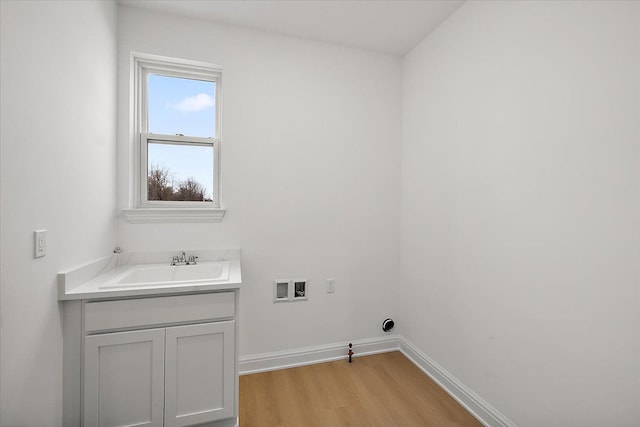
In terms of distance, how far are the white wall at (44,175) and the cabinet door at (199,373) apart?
1.68 ft

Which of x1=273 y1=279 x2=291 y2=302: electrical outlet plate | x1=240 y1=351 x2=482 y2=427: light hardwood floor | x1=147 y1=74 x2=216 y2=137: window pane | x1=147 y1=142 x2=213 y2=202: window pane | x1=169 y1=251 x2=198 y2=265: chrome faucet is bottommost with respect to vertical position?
x1=240 y1=351 x2=482 y2=427: light hardwood floor

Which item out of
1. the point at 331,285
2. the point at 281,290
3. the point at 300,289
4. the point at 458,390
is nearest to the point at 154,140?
the point at 281,290

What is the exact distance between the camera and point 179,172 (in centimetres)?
229

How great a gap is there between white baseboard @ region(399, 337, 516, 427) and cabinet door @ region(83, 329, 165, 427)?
73.2 inches

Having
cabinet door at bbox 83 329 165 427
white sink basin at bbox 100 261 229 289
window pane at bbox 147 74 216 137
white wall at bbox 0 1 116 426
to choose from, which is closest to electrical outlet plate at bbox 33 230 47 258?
white wall at bbox 0 1 116 426

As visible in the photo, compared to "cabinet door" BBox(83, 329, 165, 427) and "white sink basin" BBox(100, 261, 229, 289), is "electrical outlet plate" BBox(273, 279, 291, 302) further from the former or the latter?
"cabinet door" BBox(83, 329, 165, 427)

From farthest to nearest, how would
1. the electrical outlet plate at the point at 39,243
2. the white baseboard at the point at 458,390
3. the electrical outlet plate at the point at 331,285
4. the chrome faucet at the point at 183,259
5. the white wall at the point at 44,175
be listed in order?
the electrical outlet plate at the point at 331,285 → the chrome faucet at the point at 183,259 → the white baseboard at the point at 458,390 → the electrical outlet plate at the point at 39,243 → the white wall at the point at 44,175

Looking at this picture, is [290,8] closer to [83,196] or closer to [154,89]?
[154,89]

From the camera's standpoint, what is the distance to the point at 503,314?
66.8 inches

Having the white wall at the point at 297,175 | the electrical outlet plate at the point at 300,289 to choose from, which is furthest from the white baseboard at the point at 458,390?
the electrical outlet plate at the point at 300,289

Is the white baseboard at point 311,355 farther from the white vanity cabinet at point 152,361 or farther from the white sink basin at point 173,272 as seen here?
the white sink basin at point 173,272

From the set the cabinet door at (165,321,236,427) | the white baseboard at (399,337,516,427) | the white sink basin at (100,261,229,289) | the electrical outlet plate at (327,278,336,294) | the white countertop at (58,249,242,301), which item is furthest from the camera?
the electrical outlet plate at (327,278,336,294)

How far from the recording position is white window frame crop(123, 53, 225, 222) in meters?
2.13

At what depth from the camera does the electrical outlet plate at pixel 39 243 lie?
4.08ft
